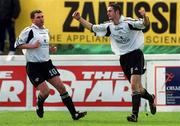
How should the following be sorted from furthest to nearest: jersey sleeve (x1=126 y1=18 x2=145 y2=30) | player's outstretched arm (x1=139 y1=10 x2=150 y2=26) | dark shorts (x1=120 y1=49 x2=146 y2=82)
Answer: dark shorts (x1=120 y1=49 x2=146 y2=82) → jersey sleeve (x1=126 y1=18 x2=145 y2=30) → player's outstretched arm (x1=139 y1=10 x2=150 y2=26)

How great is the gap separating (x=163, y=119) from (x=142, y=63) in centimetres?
114

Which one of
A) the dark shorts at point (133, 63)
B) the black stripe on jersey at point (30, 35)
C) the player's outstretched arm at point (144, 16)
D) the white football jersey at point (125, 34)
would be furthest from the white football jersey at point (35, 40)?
the player's outstretched arm at point (144, 16)

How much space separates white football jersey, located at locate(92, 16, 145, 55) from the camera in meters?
13.2

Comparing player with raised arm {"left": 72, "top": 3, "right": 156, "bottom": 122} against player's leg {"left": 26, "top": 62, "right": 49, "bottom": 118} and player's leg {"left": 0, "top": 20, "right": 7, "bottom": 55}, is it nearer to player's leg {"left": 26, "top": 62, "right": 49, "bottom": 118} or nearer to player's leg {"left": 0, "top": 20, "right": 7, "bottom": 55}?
player's leg {"left": 26, "top": 62, "right": 49, "bottom": 118}

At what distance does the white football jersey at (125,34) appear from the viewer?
1323 cm

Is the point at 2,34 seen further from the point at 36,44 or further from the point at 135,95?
the point at 135,95

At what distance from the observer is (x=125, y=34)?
13.3 metres

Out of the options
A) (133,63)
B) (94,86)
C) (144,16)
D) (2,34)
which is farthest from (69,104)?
(2,34)

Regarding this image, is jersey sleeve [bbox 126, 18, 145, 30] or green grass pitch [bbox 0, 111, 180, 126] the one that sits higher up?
jersey sleeve [bbox 126, 18, 145, 30]

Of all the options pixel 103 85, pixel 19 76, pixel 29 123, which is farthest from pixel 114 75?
pixel 29 123

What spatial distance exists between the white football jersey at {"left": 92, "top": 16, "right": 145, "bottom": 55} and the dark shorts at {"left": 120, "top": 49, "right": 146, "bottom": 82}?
82 mm

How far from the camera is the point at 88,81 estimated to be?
15.6 m

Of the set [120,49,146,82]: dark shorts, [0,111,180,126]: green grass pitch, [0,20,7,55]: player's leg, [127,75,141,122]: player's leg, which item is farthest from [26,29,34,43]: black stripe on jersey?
[0,20,7,55]: player's leg

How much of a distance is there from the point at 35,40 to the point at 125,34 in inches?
59.3
